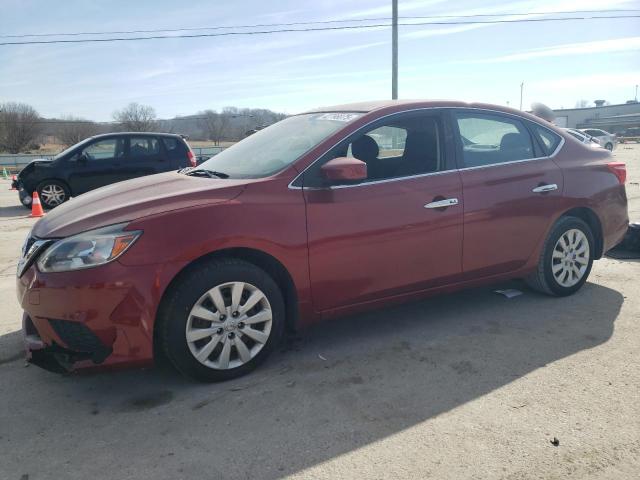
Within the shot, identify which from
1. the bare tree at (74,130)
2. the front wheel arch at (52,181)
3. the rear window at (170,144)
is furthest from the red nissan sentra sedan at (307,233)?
the bare tree at (74,130)

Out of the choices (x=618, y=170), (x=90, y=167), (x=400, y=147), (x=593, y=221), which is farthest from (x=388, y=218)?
(x=90, y=167)

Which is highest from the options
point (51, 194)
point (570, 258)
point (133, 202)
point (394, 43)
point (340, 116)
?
point (394, 43)

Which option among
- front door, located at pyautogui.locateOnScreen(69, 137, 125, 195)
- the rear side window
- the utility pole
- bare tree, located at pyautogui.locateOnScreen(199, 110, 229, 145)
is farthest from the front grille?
bare tree, located at pyautogui.locateOnScreen(199, 110, 229, 145)

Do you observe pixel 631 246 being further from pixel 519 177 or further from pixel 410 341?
pixel 410 341

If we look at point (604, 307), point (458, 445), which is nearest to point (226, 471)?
point (458, 445)

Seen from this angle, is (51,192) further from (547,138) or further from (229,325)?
(547,138)

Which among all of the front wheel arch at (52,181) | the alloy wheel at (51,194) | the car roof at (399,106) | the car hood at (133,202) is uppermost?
the car roof at (399,106)

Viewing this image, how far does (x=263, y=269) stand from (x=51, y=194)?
9565 mm

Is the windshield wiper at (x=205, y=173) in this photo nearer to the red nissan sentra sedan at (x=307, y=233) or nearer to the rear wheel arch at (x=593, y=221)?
the red nissan sentra sedan at (x=307, y=233)

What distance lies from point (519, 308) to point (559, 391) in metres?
1.48

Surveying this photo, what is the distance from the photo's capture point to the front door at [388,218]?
338 cm

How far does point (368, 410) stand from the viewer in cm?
285

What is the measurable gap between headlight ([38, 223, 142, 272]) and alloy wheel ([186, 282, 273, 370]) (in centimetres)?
53

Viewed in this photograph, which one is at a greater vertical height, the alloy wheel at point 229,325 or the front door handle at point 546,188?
the front door handle at point 546,188
